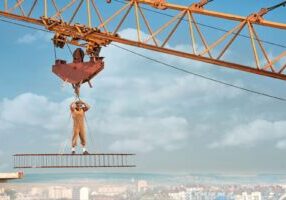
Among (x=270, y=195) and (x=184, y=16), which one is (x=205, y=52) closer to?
(x=184, y=16)

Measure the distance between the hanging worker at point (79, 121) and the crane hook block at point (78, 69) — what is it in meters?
0.98

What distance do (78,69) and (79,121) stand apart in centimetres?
201

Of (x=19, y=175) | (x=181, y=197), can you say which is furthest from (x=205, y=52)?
(x=181, y=197)

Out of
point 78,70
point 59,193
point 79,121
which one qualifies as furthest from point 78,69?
point 59,193

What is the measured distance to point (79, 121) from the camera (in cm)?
1599

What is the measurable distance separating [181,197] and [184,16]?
70.9 metres

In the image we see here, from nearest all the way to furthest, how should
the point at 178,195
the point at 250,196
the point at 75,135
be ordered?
the point at 75,135 < the point at 178,195 < the point at 250,196

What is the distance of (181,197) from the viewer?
84750 mm

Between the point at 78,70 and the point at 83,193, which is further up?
the point at 78,70

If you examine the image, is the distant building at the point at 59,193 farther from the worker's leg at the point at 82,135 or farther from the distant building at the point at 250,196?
the worker's leg at the point at 82,135

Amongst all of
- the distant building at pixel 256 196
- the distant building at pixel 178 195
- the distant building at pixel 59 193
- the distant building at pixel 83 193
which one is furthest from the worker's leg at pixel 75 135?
the distant building at pixel 256 196

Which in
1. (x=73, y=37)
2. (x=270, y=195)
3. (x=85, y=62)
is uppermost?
(x=73, y=37)

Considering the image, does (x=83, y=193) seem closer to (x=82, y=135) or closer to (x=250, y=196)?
(x=250, y=196)

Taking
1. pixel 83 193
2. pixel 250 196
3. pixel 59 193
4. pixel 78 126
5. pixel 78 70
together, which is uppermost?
pixel 78 70
